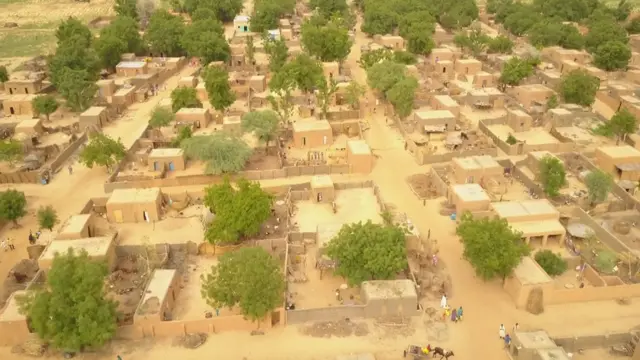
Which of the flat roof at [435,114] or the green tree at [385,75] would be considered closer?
the flat roof at [435,114]

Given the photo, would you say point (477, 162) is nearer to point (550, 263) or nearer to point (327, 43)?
point (550, 263)

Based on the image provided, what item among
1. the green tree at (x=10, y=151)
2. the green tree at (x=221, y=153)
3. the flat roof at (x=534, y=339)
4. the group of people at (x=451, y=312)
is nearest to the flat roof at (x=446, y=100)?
the green tree at (x=221, y=153)

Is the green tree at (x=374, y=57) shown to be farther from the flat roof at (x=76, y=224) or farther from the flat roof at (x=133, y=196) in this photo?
the flat roof at (x=76, y=224)

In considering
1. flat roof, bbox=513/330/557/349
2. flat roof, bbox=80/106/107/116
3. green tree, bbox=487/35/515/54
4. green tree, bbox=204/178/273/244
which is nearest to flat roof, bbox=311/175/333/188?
green tree, bbox=204/178/273/244

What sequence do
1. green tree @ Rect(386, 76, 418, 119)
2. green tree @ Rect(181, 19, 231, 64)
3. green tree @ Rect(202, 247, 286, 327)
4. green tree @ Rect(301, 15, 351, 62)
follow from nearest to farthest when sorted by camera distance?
green tree @ Rect(202, 247, 286, 327) → green tree @ Rect(386, 76, 418, 119) → green tree @ Rect(301, 15, 351, 62) → green tree @ Rect(181, 19, 231, 64)

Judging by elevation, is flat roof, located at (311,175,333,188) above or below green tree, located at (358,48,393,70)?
below

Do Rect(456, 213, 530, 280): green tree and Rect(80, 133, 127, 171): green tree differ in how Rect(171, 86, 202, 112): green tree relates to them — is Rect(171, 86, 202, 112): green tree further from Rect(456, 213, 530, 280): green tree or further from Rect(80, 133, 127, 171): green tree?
Rect(456, 213, 530, 280): green tree

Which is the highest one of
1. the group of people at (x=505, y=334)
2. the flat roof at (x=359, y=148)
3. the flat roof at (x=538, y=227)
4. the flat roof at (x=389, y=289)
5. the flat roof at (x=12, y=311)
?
the flat roof at (x=359, y=148)
